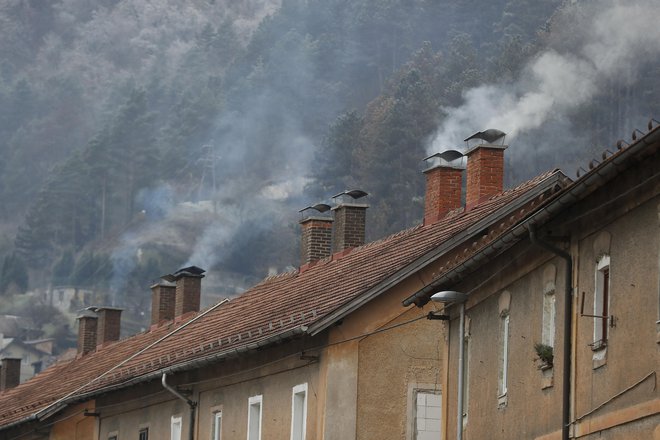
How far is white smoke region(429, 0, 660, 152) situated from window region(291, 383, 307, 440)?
108 m

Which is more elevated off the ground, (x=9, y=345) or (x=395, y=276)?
(x=9, y=345)

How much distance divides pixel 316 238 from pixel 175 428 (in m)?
5.02

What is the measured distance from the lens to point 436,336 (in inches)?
1072

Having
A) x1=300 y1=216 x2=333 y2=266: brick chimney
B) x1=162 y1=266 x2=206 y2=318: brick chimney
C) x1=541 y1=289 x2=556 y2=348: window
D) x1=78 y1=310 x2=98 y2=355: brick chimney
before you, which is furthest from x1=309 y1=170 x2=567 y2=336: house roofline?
x1=78 y1=310 x2=98 y2=355: brick chimney

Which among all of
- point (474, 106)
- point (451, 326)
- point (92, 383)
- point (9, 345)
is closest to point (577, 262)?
point (451, 326)

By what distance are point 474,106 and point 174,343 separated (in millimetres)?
122383

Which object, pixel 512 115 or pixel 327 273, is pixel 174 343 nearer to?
pixel 327 273

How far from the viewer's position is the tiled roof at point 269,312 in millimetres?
27688

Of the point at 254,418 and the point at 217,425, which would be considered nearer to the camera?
the point at 254,418

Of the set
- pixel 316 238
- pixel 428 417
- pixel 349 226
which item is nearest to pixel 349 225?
pixel 349 226

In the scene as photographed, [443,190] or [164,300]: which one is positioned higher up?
[164,300]

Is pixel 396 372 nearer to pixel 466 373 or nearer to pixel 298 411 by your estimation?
pixel 298 411

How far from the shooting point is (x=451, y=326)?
81.1 ft

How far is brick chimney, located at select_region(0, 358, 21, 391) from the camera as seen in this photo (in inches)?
2346
